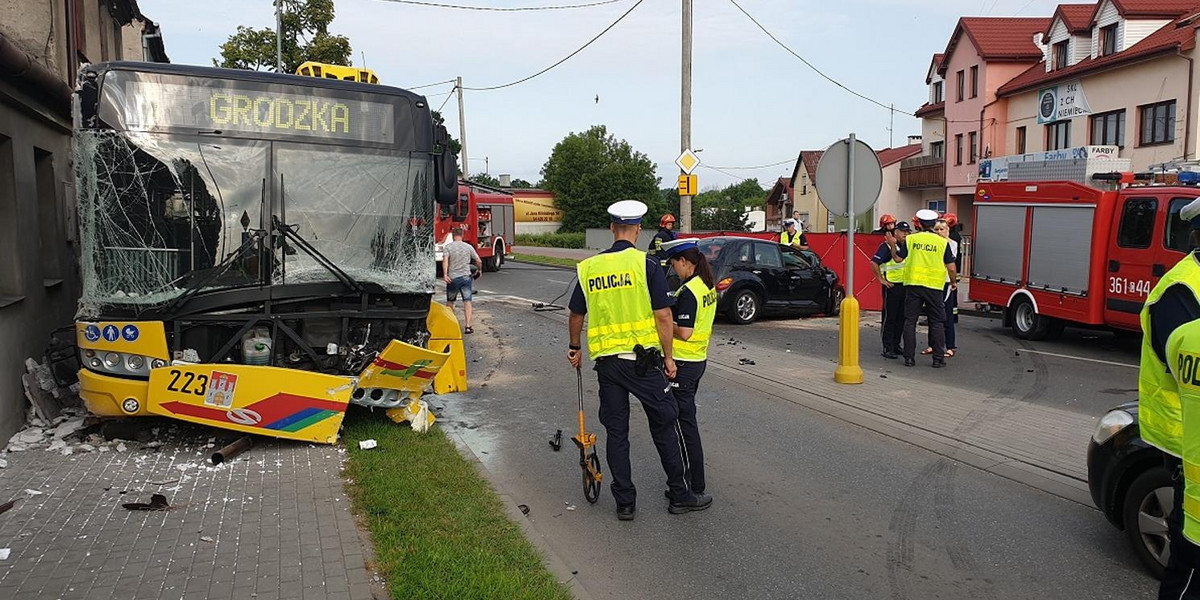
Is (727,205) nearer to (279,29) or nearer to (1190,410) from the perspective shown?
(279,29)

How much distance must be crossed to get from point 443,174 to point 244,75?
5.46 ft

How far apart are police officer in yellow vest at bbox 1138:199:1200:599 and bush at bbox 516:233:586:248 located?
197 feet

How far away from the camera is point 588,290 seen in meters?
5.41

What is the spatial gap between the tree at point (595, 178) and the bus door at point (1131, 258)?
223ft

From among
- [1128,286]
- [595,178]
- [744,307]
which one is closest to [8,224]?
[744,307]

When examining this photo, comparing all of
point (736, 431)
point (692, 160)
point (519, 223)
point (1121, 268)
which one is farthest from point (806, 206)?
point (736, 431)

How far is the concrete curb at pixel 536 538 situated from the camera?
14.8 ft

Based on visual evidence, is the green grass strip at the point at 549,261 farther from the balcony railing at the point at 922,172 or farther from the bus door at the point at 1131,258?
the bus door at the point at 1131,258

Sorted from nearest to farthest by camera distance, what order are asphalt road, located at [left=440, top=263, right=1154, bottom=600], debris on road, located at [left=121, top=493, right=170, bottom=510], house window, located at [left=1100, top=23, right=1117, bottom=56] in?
1. asphalt road, located at [left=440, top=263, right=1154, bottom=600]
2. debris on road, located at [left=121, top=493, right=170, bottom=510]
3. house window, located at [left=1100, top=23, right=1117, bottom=56]

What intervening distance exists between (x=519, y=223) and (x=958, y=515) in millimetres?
74106

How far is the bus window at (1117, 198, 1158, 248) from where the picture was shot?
1137 centimetres

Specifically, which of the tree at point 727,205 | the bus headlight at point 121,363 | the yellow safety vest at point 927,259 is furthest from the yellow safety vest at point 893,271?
the tree at point 727,205

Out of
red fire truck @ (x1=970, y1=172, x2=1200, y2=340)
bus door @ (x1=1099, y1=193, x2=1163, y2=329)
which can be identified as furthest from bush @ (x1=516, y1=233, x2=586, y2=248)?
bus door @ (x1=1099, y1=193, x2=1163, y2=329)

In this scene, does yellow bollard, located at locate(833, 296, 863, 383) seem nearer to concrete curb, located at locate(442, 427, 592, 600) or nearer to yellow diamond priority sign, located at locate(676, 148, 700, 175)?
concrete curb, located at locate(442, 427, 592, 600)
